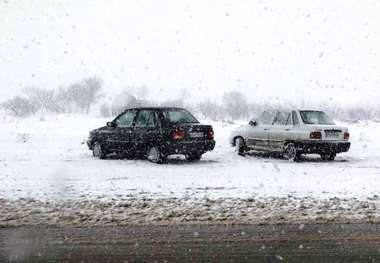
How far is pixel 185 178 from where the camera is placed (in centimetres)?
1327

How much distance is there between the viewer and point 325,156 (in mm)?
18797

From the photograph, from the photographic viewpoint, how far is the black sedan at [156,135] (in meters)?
16.2

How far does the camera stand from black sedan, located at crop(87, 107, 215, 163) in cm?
1625

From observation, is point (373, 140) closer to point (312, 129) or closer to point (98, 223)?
point (312, 129)

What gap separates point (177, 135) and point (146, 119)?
4.36 ft

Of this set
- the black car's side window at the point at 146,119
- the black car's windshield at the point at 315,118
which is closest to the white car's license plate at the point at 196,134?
the black car's side window at the point at 146,119

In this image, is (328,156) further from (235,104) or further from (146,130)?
(235,104)

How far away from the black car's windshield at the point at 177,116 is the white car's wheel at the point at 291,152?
283 cm

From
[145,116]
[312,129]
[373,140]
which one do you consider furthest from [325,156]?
[373,140]

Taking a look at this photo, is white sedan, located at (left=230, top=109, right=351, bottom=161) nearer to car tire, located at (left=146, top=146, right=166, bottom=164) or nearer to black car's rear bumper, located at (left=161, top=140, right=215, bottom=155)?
black car's rear bumper, located at (left=161, top=140, right=215, bottom=155)

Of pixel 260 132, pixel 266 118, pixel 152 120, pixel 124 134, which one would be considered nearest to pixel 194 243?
pixel 152 120

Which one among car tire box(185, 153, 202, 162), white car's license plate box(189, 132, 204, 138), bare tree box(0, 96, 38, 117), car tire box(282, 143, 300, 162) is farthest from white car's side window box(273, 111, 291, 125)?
bare tree box(0, 96, 38, 117)

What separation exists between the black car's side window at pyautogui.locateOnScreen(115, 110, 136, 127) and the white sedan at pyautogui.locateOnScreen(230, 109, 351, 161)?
12.7ft

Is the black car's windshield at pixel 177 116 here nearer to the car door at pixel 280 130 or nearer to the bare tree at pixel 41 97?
the car door at pixel 280 130
